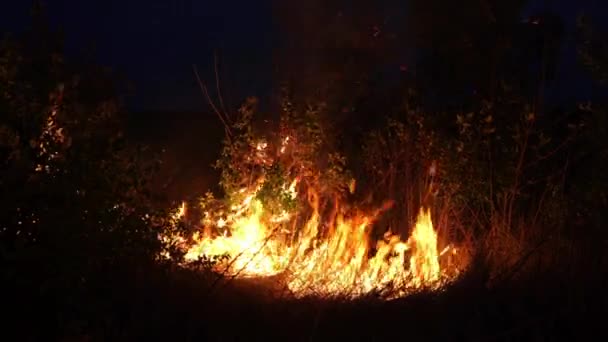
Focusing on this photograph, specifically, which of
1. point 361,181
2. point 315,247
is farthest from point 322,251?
point 361,181

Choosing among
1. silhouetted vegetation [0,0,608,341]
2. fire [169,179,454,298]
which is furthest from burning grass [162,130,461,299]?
silhouetted vegetation [0,0,608,341]

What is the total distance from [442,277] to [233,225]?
2.89 m

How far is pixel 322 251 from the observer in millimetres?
7973

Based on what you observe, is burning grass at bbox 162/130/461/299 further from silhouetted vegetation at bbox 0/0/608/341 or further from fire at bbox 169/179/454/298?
silhouetted vegetation at bbox 0/0/608/341

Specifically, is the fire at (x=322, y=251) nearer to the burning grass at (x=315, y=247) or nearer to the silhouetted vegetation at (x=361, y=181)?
the burning grass at (x=315, y=247)

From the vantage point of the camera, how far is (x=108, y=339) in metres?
5.04

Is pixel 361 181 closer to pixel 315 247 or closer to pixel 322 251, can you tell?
pixel 315 247

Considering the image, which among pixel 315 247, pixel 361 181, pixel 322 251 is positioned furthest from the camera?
pixel 361 181

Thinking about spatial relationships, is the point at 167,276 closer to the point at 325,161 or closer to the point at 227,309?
the point at 227,309

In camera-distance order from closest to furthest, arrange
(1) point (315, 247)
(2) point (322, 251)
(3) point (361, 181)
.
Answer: (2) point (322, 251) < (1) point (315, 247) < (3) point (361, 181)

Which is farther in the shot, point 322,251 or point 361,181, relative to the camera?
point 361,181

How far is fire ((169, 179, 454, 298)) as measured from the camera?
7090 millimetres

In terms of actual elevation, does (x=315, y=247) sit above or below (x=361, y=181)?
below

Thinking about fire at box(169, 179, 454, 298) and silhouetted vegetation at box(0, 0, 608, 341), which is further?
fire at box(169, 179, 454, 298)
